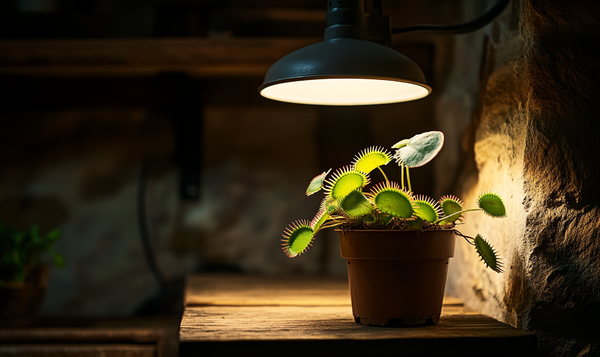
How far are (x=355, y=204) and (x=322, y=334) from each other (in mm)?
236

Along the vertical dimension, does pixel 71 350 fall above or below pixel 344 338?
below

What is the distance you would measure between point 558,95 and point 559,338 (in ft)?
1.52

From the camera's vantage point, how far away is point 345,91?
1.24 metres

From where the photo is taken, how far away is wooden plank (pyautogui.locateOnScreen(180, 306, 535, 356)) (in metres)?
0.85

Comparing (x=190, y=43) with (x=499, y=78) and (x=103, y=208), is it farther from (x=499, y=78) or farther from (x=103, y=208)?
(x=499, y=78)

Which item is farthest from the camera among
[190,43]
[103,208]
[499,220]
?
[103,208]

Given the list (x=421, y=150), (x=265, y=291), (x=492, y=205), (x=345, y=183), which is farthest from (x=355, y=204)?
(x=265, y=291)

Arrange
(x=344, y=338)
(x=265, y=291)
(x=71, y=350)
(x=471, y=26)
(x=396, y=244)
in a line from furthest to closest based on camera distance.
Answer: (x=71, y=350), (x=265, y=291), (x=471, y=26), (x=396, y=244), (x=344, y=338)

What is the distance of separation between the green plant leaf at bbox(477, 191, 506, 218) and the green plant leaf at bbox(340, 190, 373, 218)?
22 cm

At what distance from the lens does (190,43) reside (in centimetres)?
165

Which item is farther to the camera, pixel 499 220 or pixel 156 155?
pixel 156 155

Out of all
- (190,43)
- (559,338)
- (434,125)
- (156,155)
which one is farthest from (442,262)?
(156,155)

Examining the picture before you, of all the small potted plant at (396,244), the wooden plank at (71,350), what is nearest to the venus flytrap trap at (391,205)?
the small potted plant at (396,244)

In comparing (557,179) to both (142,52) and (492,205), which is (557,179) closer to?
(492,205)
